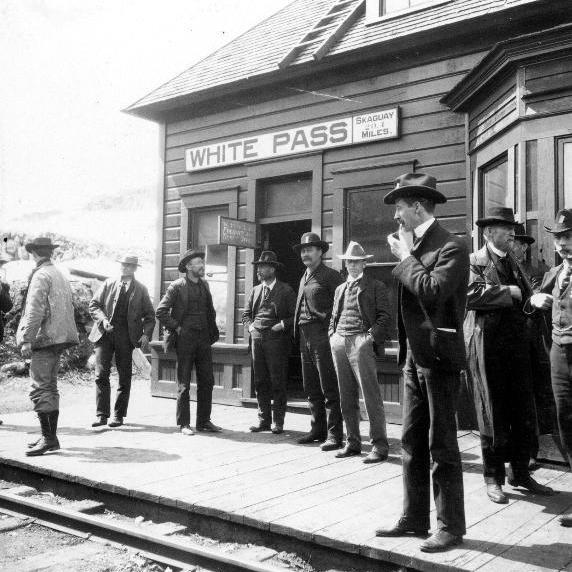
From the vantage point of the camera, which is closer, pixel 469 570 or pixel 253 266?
pixel 469 570

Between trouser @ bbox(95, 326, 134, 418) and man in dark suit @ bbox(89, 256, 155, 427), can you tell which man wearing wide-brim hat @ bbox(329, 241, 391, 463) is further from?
trouser @ bbox(95, 326, 134, 418)

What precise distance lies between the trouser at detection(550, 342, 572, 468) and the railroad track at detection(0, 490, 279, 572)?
2214 millimetres

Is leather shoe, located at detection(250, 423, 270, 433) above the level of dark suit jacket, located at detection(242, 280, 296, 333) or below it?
below

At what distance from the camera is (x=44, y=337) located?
6027 mm

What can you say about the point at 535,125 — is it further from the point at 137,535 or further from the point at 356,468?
the point at 137,535

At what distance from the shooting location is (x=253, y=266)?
9.23 m

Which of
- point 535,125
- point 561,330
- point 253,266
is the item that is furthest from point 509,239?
point 253,266

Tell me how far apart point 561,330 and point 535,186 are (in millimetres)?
2025

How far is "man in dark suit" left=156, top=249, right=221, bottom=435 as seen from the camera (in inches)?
282

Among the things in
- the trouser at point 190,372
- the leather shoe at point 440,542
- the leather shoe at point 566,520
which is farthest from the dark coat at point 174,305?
the leather shoe at point 566,520

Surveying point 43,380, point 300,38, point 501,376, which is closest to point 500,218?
point 501,376

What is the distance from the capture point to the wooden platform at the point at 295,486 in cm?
352

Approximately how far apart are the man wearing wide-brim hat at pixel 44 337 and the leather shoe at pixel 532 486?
14.1ft

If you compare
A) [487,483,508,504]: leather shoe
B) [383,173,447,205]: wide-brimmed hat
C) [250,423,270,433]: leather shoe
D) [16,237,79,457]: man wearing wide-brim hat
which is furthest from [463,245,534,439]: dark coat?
[16,237,79,457]: man wearing wide-brim hat
